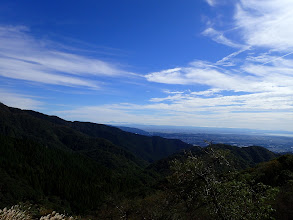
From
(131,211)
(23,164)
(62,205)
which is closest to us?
(131,211)

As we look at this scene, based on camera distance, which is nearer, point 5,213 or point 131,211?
point 5,213

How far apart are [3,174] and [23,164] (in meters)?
27.2

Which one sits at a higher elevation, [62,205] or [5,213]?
[5,213]

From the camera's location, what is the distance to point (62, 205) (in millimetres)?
144000

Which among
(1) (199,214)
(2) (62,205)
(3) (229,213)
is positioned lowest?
(2) (62,205)

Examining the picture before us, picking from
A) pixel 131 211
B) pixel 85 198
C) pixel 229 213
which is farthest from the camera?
pixel 85 198

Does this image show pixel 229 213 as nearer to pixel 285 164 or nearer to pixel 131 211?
pixel 285 164

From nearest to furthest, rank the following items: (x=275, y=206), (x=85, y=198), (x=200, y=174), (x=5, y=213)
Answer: (x=5, y=213) < (x=200, y=174) < (x=275, y=206) < (x=85, y=198)

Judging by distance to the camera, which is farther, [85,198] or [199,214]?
[85,198]

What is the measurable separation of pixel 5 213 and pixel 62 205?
521 feet

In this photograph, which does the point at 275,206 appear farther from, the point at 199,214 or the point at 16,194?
the point at 16,194

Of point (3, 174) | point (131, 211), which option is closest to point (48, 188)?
point (3, 174)

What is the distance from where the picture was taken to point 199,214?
1956 centimetres

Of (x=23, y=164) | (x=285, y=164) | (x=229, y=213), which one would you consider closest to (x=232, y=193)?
(x=229, y=213)
